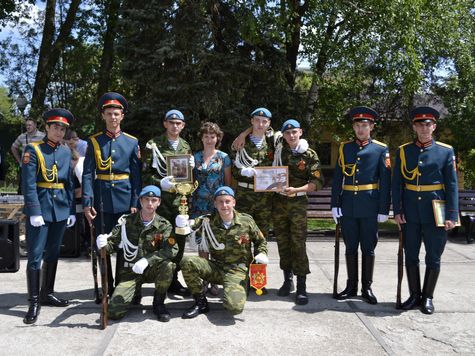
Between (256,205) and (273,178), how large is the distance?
1.32 feet

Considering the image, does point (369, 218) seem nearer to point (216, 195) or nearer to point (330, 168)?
point (216, 195)

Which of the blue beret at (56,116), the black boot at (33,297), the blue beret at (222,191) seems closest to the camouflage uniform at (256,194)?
the blue beret at (222,191)

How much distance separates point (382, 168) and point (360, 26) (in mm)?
6799

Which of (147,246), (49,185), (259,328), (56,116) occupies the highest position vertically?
(56,116)

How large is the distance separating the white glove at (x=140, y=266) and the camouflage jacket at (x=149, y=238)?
0.17 metres

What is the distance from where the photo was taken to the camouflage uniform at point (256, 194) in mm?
5340

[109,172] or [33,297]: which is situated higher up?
[109,172]

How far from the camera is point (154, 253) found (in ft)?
16.0

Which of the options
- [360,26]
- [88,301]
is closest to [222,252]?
[88,301]

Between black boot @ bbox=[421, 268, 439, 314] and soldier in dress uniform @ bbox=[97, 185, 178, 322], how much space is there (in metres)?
2.48

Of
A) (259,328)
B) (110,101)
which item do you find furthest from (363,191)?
(110,101)

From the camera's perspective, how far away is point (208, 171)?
5297mm

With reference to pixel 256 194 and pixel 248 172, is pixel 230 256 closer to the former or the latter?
pixel 256 194

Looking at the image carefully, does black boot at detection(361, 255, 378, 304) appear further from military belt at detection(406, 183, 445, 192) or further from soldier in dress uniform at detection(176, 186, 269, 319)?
soldier in dress uniform at detection(176, 186, 269, 319)
